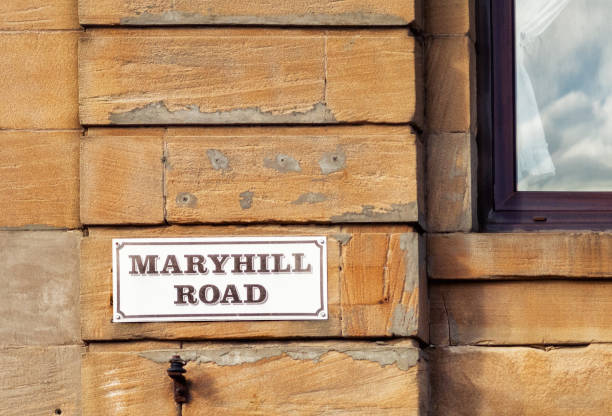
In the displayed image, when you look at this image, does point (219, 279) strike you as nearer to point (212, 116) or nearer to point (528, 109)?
point (212, 116)

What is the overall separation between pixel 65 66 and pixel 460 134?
1798 millimetres

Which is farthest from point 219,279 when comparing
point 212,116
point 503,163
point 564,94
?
point 564,94

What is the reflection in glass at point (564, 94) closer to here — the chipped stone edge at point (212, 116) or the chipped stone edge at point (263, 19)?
the chipped stone edge at point (263, 19)

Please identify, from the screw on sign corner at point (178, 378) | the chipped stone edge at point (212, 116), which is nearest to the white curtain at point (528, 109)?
the chipped stone edge at point (212, 116)

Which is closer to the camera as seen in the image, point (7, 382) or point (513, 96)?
point (7, 382)

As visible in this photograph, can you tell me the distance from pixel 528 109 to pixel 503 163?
0.31 meters

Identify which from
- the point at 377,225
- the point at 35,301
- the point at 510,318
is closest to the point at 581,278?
the point at 510,318

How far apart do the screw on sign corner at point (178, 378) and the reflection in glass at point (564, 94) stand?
190 centimetres

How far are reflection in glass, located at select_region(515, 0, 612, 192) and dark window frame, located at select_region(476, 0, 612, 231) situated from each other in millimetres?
63

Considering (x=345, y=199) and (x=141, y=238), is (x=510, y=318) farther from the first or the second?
(x=141, y=238)

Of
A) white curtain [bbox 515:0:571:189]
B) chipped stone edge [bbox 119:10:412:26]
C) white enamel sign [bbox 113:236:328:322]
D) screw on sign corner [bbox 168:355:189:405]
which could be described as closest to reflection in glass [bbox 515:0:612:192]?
white curtain [bbox 515:0:571:189]

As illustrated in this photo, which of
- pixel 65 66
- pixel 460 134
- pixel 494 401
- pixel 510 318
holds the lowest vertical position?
pixel 494 401

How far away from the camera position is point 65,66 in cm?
480

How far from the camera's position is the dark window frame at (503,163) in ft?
16.7
